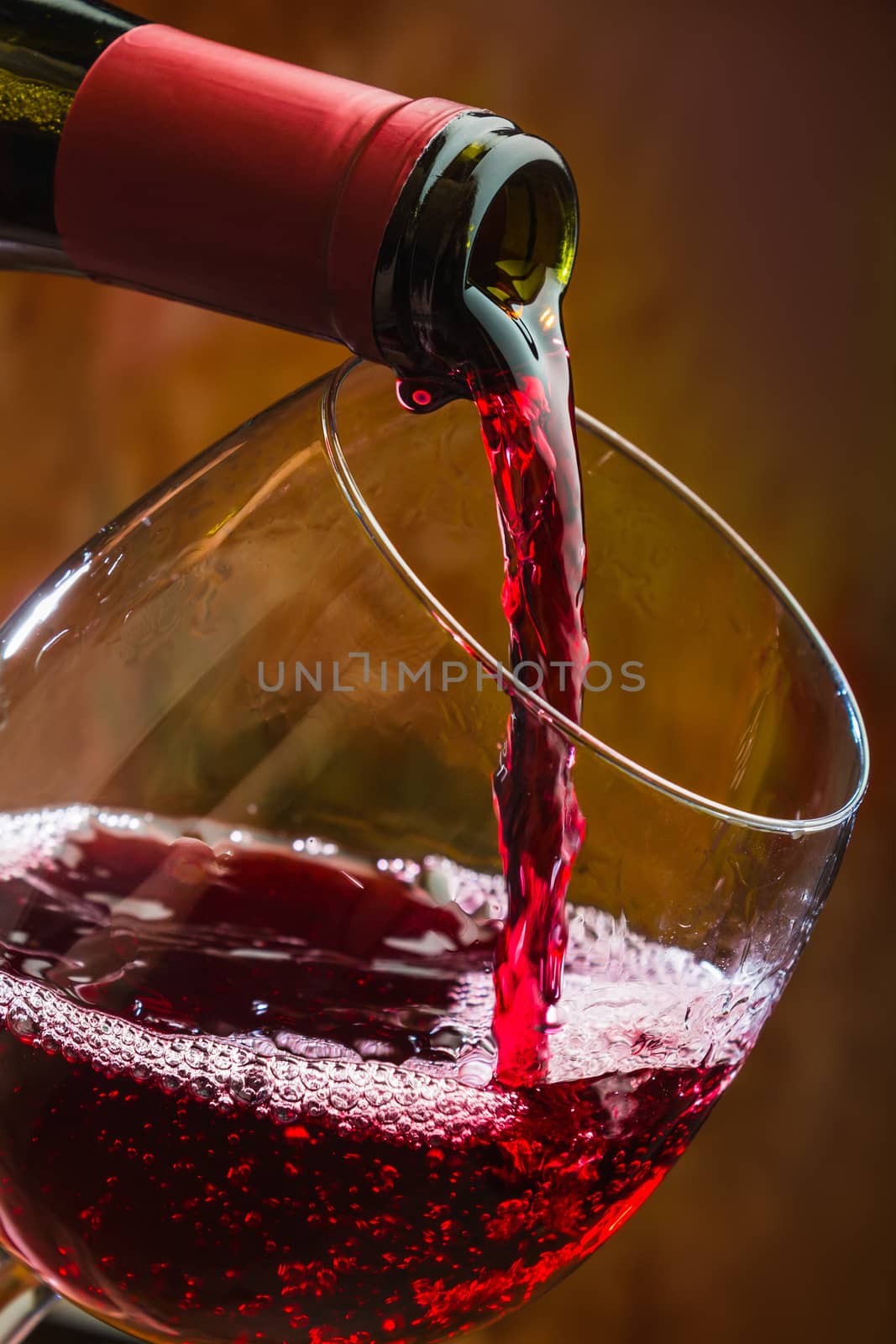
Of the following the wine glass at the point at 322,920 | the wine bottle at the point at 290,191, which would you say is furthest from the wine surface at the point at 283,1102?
the wine bottle at the point at 290,191

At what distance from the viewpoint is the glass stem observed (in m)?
0.53

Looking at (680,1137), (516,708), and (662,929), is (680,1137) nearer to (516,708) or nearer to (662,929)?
(662,929)

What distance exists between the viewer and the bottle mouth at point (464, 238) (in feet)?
1.11

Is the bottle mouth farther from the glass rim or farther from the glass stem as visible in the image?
the glass stem

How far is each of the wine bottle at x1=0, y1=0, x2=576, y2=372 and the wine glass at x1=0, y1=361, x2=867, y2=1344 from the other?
59 millimetres

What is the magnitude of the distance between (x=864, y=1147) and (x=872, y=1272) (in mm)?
91

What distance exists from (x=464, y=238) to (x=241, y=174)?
6cm

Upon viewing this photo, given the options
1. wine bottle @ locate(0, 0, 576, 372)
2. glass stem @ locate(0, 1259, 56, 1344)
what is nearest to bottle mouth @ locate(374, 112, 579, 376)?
wine bottle @ locate(0, 0, 576, 372)

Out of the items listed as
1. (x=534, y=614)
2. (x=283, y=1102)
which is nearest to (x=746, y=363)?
(x=534, y=614)

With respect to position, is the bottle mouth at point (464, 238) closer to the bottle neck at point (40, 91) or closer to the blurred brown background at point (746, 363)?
the bottle neck at point (40, 91)

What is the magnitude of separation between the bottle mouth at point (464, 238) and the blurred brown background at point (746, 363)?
48 cm

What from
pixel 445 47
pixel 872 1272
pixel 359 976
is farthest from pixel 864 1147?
pixel 445 47

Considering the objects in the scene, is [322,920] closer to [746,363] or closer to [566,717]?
[566,717]

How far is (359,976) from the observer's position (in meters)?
0.42
